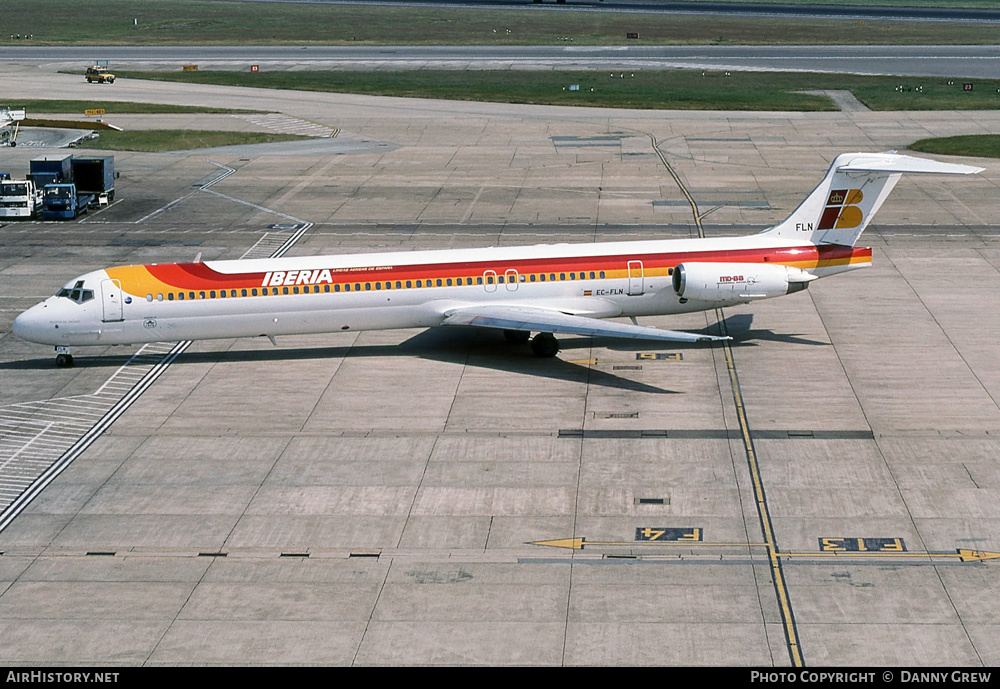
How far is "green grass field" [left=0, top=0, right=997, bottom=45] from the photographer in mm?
141750

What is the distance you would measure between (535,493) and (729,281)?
1238 cm

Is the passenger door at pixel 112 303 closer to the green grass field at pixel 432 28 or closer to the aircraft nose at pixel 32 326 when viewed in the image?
the aircraft nose at pixel 32 326

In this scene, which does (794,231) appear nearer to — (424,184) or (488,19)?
(424,184)

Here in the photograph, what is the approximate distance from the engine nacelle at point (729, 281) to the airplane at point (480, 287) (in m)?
0.04

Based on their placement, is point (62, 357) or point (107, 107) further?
point (107, 107)

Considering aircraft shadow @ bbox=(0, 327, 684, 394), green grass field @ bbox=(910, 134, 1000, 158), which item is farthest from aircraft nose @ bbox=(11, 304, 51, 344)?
green grass field @ bbox=(910, 134, 1000, 158)

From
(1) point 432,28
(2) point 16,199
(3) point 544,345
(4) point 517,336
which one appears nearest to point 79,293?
(4) point 517,336

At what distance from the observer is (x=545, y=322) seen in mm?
36812

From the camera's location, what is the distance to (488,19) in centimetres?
16488

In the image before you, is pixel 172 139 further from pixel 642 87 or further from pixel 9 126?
pixel 642 87

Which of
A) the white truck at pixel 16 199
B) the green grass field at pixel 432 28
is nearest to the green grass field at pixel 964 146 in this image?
the white truck at pixel 16 199

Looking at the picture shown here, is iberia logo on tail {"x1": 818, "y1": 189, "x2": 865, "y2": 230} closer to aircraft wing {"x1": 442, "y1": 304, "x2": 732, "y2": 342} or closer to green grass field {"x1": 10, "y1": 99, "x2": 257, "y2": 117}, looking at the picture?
aircraft wing {"x1": 442, "y1": 304, "x2": 732, "y2": 342}

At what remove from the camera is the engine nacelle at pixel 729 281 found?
37562 millimetres

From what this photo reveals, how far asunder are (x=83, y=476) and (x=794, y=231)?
2242 cm
